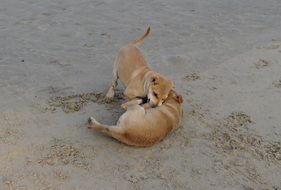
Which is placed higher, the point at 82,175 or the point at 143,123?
the point at 143,123

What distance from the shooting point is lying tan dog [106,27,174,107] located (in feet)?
14.8

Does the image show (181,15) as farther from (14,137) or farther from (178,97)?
(14,137)

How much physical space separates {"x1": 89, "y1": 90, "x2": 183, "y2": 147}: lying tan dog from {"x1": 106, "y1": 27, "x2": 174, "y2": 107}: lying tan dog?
0.21 m

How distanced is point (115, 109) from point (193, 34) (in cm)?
279

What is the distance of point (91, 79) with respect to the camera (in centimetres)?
559

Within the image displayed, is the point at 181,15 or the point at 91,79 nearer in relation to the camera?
the point at 91,79

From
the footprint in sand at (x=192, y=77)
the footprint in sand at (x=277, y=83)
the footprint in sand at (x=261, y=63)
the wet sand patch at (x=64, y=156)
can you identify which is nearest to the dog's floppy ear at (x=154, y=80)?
the wet sand patch at (x=64, y=156)

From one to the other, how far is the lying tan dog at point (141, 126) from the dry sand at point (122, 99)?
12 cm

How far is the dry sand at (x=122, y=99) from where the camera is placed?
3.85 metres

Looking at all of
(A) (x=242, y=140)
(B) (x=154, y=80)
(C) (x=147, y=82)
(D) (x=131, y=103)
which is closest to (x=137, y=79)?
(C) (x=147, y=82)

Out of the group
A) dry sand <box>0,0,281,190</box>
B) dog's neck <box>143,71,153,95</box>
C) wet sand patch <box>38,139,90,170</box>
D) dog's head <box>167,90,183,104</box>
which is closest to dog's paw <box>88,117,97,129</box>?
dry sand <box>0,0,281,190</box>

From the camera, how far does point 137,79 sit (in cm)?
488

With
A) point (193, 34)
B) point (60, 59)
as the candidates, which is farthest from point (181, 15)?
A: point (60, 59)

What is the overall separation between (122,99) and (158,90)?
761 mm
